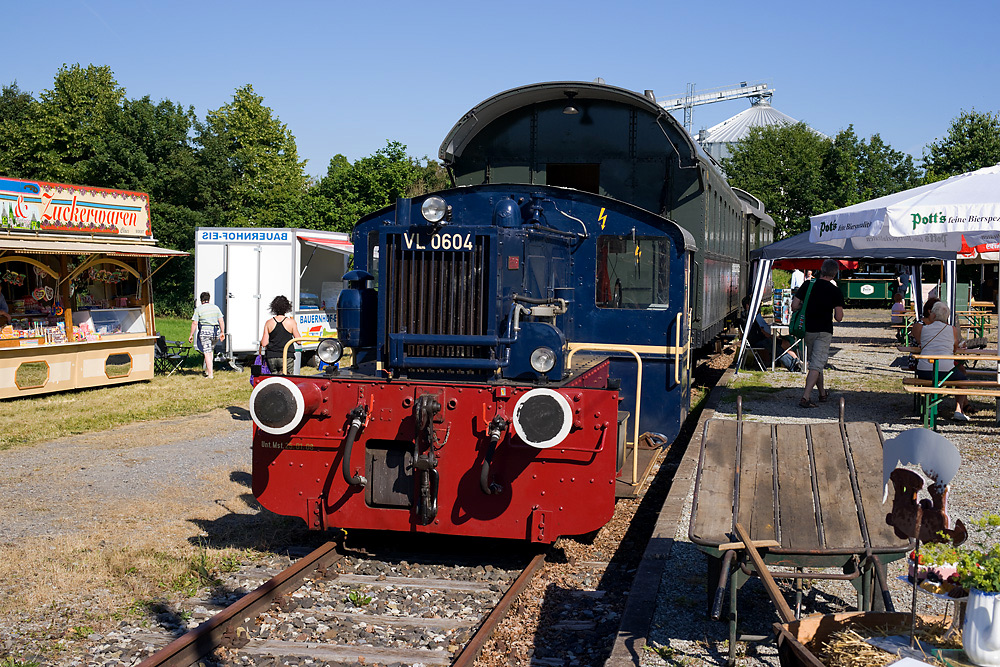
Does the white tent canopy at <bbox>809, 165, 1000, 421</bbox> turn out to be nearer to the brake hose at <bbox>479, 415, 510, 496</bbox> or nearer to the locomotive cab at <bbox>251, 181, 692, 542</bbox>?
the locomotive cab at <bbox>251, 181, 692, 542</bbox>

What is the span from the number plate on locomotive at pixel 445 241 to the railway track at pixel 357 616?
2208mm

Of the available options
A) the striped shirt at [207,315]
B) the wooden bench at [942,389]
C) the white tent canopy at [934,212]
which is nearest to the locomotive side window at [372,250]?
the white tent canopy at [934,212]

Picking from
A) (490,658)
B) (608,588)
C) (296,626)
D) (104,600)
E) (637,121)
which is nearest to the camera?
(490,658)

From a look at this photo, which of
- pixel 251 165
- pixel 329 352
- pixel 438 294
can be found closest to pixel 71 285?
pixel 329 352

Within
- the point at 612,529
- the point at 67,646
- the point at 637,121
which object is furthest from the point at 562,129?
the point at 67,646

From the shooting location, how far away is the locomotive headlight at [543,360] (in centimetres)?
580

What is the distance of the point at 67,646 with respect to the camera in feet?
14.7

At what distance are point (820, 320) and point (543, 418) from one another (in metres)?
7.38

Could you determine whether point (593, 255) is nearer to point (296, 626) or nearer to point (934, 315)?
point (296, 626)

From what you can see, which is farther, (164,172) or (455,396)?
(164,172)

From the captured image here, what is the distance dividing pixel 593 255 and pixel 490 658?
4.43 m

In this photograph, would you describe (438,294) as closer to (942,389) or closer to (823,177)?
(942,389)

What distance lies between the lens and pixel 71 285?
45.1ft

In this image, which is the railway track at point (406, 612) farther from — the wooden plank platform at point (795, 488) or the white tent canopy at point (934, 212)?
the white tent canopy at point (934, 212)
